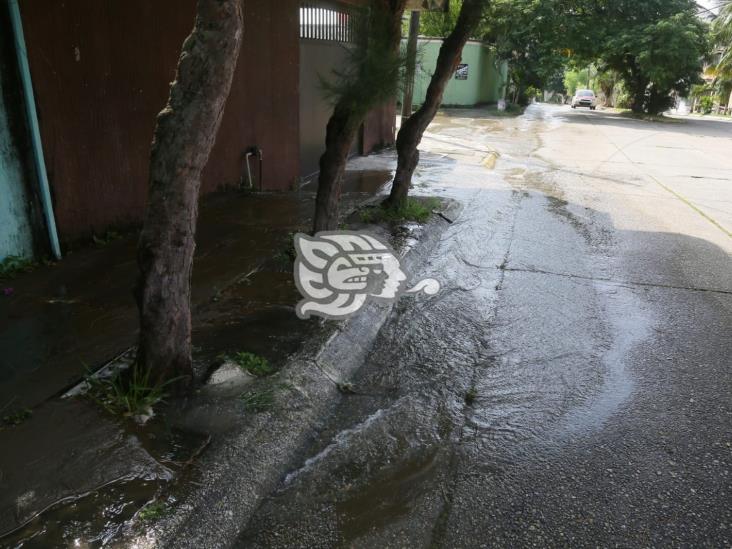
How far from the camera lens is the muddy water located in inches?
103

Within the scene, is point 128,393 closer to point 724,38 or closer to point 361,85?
point 361,85

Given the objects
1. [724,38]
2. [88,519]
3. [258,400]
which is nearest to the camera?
[88,519]

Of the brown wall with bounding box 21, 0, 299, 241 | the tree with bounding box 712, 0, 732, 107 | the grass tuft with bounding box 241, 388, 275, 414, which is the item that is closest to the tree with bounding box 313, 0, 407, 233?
the brown wall with bounding box 21, 0, 299, 241

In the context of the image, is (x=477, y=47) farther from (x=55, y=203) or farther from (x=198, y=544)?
(x=198, y=544)

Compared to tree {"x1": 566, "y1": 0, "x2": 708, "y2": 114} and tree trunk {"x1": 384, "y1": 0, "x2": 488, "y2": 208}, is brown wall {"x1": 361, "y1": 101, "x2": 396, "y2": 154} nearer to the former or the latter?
tree trunk {"x1": 384, "y1": 0, "x2": 488, "y2": 208}

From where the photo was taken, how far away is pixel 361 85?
16.5 ft

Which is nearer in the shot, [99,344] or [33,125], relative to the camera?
[99,344]

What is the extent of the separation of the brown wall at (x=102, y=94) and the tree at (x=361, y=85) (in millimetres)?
1889

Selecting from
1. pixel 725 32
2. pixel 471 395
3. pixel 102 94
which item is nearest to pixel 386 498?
pixel 471 395

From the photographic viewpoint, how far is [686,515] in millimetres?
2641

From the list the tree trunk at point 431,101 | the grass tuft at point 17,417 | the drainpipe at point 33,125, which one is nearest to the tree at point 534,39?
the tree trunk at point 431,101

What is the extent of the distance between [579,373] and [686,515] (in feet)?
4.45

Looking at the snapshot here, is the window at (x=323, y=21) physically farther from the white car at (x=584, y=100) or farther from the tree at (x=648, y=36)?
the white car at (x=584, y=100)

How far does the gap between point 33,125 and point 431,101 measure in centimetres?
430
